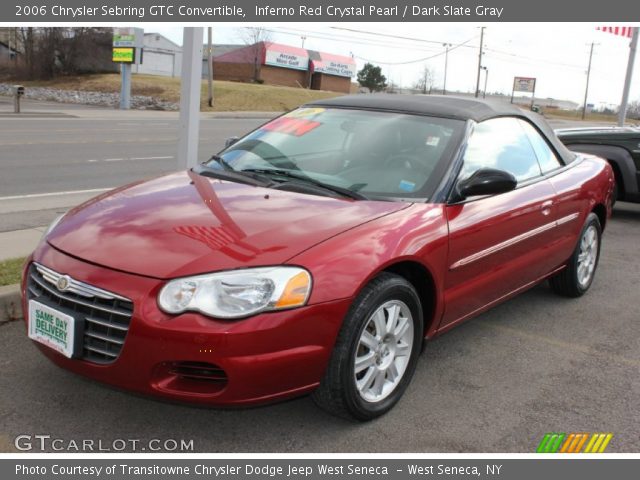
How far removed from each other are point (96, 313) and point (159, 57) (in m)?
64.1

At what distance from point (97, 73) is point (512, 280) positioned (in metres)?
47.7

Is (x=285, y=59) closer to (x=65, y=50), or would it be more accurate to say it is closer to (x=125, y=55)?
(x=65, y=50)

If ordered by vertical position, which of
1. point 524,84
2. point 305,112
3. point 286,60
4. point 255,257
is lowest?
point 255,257

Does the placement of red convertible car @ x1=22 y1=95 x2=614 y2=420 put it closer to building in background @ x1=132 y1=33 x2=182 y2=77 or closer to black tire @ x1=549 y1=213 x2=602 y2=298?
black tire @ x1=549 y1=213 x2=602 y2=298

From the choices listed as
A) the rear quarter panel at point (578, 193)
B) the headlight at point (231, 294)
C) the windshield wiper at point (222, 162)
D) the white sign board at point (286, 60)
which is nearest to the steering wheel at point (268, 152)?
the windshield wiper at point (222, 162)

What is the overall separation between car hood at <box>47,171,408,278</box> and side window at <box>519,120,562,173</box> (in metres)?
1.77

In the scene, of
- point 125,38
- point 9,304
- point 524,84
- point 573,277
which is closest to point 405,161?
point 573,277

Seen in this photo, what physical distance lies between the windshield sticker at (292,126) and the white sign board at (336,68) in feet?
199

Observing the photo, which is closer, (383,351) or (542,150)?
(383,351)

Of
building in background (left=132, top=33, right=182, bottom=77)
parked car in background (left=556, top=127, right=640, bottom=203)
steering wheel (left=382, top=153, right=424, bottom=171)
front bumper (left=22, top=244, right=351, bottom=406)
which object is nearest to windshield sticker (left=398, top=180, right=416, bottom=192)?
steering wheel (left=382, top=153, right=424, bottom=171)

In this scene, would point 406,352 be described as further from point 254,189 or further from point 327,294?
point 254,189

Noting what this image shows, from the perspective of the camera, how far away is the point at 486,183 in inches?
139

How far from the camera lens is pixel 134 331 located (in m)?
2.62
